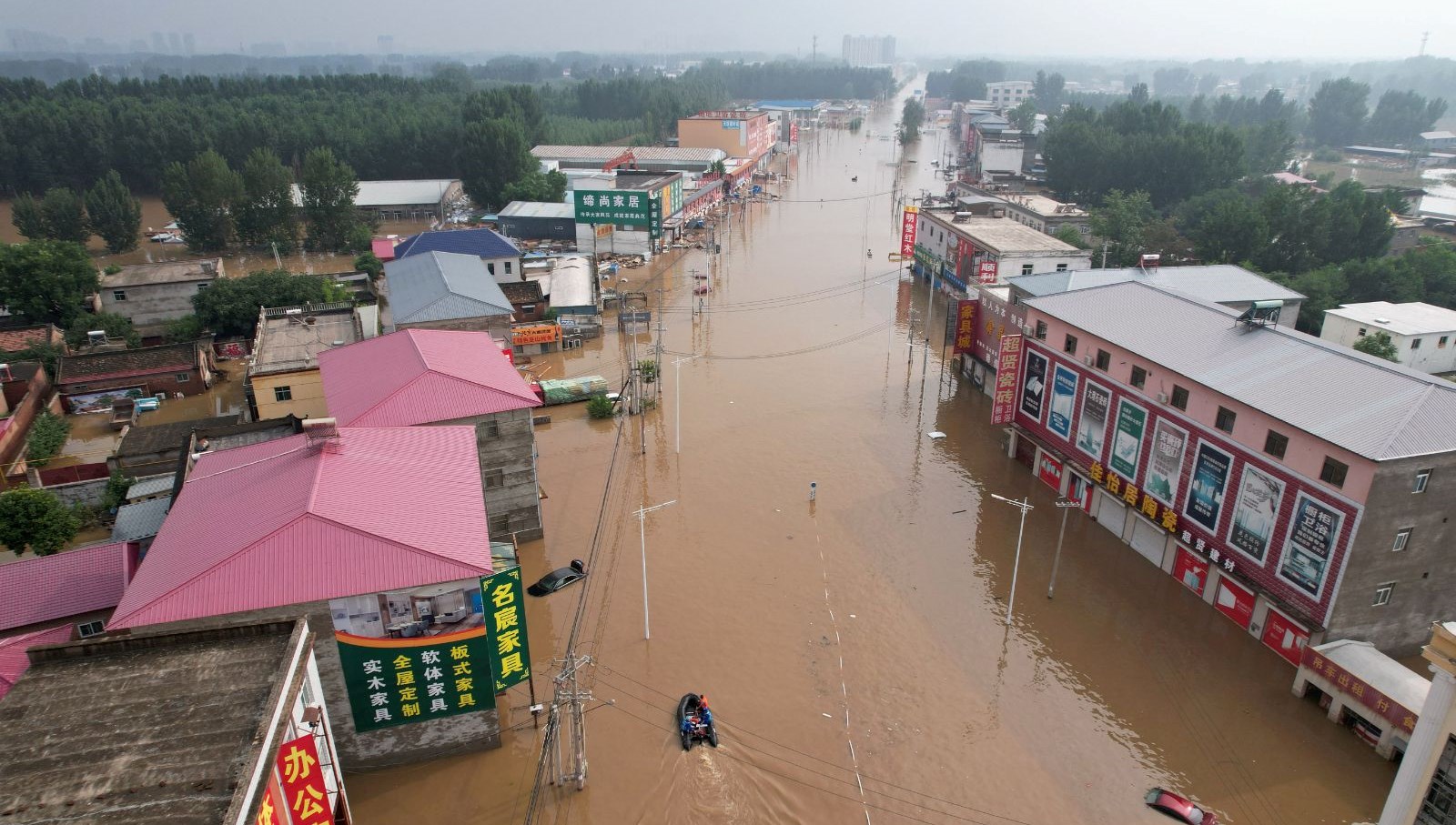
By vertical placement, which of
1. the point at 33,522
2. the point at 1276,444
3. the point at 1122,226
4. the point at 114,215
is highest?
the point at 114,215

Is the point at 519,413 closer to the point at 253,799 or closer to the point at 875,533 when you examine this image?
the point at 875,533

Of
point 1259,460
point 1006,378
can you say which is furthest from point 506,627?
point 1006,378

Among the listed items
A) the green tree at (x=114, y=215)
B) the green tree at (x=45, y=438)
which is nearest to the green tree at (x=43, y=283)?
the green tree at (x=45, y=438)

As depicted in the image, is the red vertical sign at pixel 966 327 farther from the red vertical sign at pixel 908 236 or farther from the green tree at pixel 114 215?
the green tree at pixel 114 215

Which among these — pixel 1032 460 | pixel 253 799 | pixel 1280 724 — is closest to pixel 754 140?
pixel 1032 460

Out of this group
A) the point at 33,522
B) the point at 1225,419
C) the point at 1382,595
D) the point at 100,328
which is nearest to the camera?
the point at 1382,595

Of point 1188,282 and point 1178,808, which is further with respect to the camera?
point 1188,282

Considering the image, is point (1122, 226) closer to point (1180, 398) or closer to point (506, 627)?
point (1180, 398)
